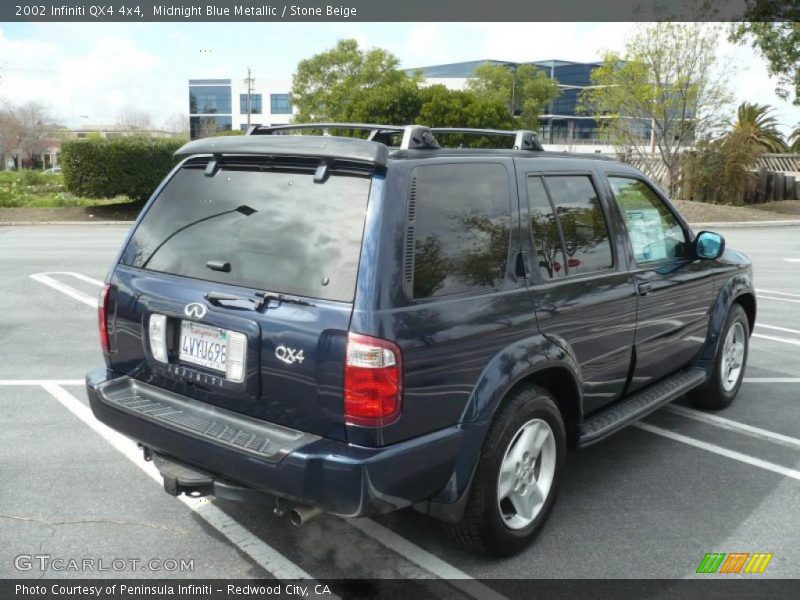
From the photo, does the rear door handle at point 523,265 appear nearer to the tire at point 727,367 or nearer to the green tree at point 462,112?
the tire at point 727,367

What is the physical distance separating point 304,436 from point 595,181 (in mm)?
2357

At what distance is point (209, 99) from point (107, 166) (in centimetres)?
7986

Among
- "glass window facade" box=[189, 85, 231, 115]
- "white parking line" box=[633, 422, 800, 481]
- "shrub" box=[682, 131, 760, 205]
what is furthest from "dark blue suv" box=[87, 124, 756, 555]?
"glass window facade" box=[189, 85, 231, 115]

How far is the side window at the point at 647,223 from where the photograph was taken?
452 cm

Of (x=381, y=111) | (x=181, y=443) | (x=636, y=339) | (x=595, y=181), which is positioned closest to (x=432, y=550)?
(x=181, y=443)

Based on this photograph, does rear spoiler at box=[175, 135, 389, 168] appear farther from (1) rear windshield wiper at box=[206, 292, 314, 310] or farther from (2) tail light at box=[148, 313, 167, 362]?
(2) tail light at box=[148, 313, 167, 362]

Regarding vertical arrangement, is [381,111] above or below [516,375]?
above

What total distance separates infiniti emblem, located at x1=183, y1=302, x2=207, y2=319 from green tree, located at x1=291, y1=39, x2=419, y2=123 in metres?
46.6

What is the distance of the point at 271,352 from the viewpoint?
2.95 m

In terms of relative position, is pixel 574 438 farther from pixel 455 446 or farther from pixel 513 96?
pixel 513 96

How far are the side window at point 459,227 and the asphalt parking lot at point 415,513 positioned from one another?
4.29 feet

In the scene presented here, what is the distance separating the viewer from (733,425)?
536 cm

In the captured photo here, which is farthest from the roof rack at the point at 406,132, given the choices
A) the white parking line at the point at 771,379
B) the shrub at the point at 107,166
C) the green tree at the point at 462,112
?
the green tree at the point at 462,112

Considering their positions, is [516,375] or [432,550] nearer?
[516,375]
